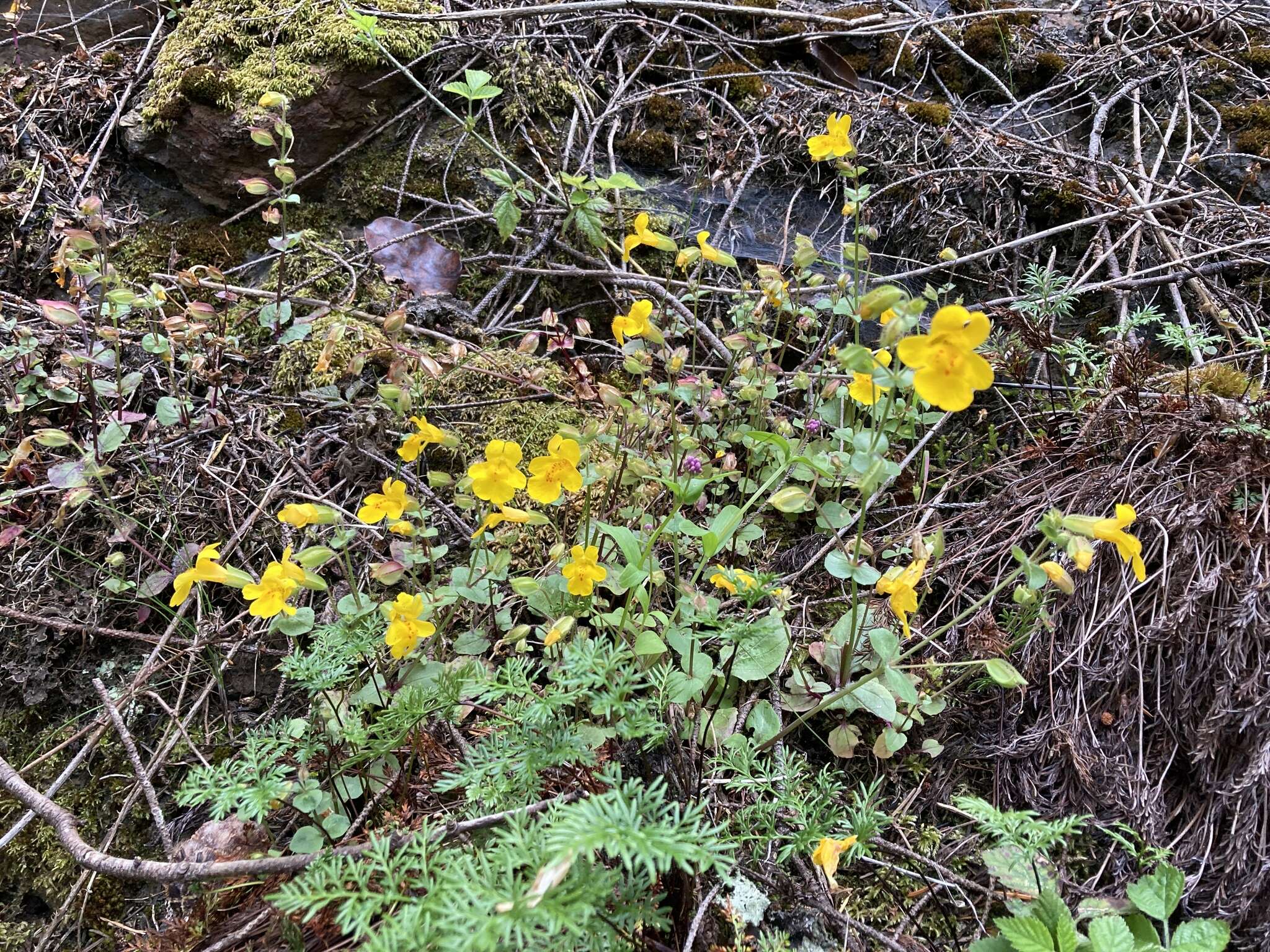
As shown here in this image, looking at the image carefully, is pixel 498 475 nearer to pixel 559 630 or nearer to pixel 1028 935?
pixel 559 630

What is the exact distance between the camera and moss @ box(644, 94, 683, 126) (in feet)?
11.0

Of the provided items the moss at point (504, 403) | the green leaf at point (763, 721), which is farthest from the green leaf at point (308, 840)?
the moss at point (504, 403)

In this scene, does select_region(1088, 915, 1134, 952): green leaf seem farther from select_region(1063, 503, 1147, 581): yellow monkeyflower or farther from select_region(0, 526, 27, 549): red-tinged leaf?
select_region(0, 526, 27, 549): red-tinged leaf

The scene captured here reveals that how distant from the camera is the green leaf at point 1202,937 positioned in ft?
4.91

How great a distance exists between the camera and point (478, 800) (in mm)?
1495

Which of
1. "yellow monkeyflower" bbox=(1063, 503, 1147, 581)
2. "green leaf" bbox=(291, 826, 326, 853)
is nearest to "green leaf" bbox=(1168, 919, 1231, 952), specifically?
"yellow monkeyflower" bbox=(1063, 503, 1147, 581)

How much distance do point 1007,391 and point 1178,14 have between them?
8.21 feet

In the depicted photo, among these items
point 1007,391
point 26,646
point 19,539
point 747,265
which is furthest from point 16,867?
point 1007,391

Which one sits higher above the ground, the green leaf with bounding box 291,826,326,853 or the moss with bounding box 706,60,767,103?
the moss with bounding box 706,60,767,103

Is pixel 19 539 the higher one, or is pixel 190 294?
pixel 190 294

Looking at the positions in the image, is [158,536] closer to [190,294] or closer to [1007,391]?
[190,294]

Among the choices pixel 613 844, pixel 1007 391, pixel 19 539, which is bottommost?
pixel 1007 391

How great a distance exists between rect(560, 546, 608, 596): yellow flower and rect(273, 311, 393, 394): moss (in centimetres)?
→ 131

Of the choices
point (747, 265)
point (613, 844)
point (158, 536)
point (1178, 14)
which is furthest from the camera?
point (1178, 14)
